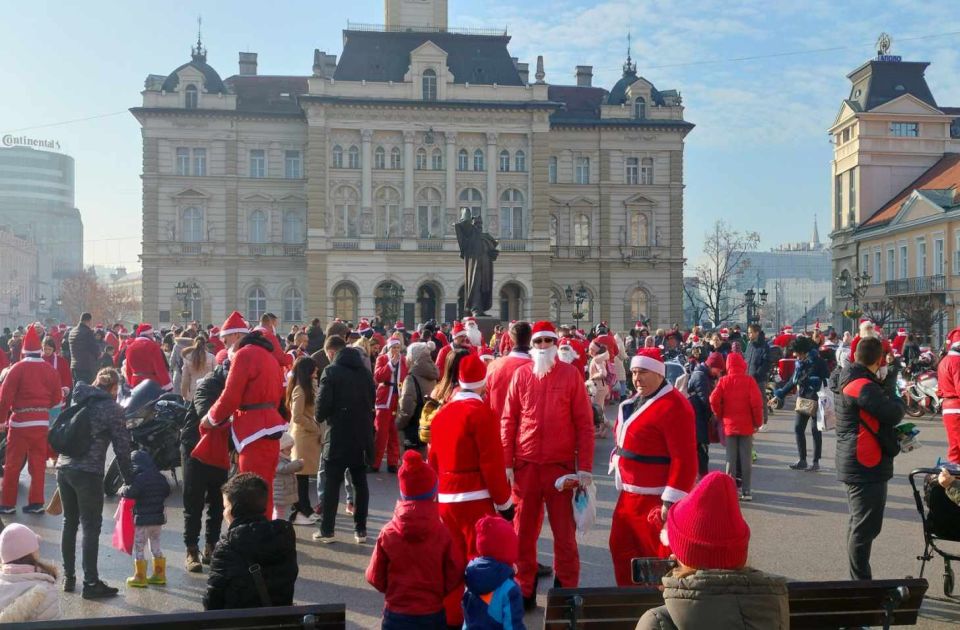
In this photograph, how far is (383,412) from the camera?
14336mm

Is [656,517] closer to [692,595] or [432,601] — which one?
[432,601]

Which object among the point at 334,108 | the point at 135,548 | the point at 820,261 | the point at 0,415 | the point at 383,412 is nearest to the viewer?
the point at 135,548

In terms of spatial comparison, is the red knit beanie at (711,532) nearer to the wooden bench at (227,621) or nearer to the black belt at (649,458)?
the wooden bench at (227,621)

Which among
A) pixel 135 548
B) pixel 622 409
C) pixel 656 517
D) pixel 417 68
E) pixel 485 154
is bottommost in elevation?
pixel 135 548

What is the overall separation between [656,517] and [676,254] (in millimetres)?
56832

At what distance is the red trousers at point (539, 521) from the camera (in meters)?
7.12

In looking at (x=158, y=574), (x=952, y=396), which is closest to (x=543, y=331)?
(x=158, y=574)

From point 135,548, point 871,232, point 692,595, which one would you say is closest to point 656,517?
point 692,595

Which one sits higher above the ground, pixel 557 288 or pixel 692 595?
pixel 557 288

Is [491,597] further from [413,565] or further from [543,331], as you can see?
[543,331]

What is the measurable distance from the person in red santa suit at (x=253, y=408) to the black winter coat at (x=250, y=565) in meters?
2.81

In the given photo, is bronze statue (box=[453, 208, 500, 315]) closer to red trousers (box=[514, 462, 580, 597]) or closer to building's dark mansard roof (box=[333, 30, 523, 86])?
red trousers (box=[514, 462, 580, 597])

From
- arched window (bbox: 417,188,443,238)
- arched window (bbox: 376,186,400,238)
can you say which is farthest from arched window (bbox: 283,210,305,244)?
arched window (bbox: 417,188,443,238)

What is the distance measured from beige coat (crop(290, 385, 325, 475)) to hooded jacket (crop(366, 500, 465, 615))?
5.53m
